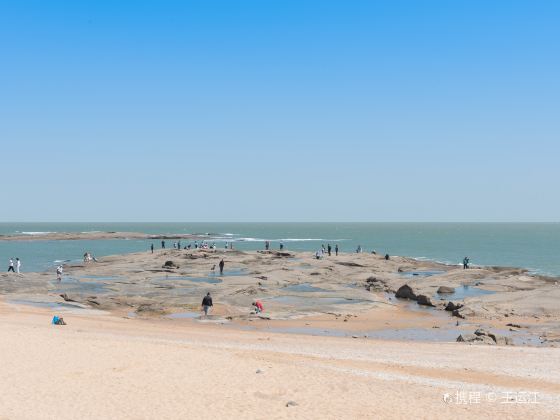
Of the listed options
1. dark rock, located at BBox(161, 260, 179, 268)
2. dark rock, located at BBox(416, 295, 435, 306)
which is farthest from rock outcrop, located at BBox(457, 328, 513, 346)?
dark rock, located at BBox(161, 260, 179, 268)

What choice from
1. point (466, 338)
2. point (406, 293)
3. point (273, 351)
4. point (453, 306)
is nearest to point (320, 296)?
point (406, 293)

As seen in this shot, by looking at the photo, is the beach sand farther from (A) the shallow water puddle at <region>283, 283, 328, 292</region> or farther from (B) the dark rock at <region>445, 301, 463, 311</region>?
(A) the shallow water puddle at <region>283, 283, 328, 292</region>

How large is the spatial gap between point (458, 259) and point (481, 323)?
72.5 metres

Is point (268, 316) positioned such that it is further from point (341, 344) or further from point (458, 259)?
point (458, 259)

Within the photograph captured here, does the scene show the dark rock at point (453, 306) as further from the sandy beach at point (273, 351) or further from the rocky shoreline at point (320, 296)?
the sandy beach at point (273, 351)

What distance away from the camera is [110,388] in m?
19.9

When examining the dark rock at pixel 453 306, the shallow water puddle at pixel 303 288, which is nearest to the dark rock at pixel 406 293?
the dark rock at pixel 453 306

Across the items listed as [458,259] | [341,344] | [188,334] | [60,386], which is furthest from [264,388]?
[458,259]

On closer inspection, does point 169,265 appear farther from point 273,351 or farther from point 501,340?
point 501,340

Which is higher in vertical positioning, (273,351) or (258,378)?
(258,378)

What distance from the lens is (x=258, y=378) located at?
21562 mm

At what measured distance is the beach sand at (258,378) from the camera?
18.0 meters

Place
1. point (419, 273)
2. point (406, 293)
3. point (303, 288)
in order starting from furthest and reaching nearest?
point (419, 273) < point (303, 288) < point (406, 293)

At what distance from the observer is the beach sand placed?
18047 mm
